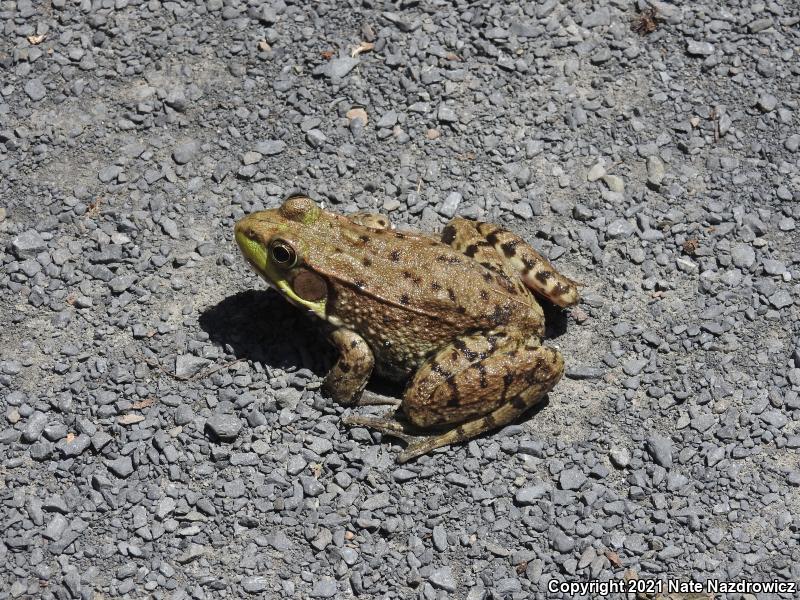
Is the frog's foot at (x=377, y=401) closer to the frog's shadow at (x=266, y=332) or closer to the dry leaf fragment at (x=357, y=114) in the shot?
the frog's shadow at (x=266, y=332)

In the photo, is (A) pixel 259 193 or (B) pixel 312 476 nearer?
(B) pixel 312 476

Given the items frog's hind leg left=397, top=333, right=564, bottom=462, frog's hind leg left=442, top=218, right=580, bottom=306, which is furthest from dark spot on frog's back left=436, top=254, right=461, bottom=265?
frog's hind leg left=397, top=333, right=564, bottom=462

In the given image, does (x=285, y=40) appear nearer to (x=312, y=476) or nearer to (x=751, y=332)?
(x=312, y=476)

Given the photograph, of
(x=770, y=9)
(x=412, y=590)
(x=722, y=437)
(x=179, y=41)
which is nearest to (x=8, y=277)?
(x=179, y=41)

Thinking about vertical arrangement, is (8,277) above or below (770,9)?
below

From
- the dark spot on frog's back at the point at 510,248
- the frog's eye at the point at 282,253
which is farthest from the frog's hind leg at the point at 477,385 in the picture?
the frog's eye at the point at 282,253

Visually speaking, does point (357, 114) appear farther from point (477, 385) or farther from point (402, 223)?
point (477, 385)

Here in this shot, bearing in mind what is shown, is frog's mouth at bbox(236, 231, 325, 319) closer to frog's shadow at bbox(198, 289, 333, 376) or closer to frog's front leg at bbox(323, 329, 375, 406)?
frog's front leg at bbox(323, 329, 375, 406)
